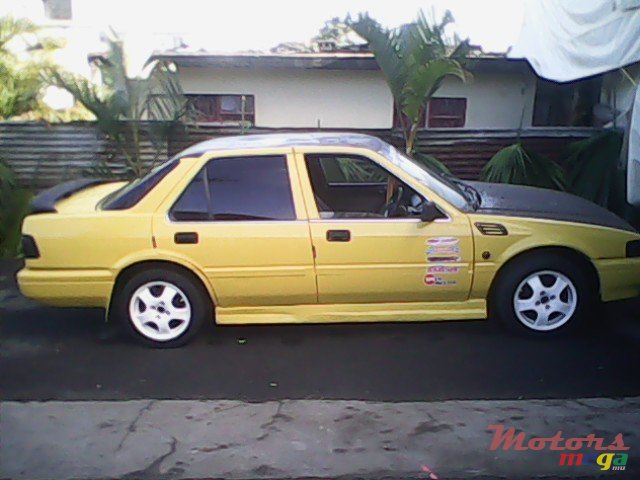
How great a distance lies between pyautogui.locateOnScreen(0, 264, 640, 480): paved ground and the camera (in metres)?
3.47

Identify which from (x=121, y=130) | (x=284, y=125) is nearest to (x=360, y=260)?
(x=121, y=130)

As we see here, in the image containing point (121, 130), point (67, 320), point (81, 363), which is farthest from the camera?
point (121, 130)

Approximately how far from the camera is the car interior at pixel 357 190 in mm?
5047

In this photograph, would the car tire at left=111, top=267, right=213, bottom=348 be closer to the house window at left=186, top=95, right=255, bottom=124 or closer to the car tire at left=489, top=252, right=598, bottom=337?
the car tire at left=489, top=252, right=598, bottom=337

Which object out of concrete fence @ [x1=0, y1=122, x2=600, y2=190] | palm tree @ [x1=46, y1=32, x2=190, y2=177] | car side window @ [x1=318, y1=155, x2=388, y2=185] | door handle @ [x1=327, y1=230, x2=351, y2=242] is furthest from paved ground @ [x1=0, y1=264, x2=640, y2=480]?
concrete fence @ [x1=0, y1=122, x2=600, y2=190]

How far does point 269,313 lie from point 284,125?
7.01m

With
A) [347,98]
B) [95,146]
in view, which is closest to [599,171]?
[347,98]

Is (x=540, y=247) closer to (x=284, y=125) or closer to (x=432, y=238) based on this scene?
(x=432, y=238)

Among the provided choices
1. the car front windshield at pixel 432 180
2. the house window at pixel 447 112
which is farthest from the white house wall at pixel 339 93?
the car front windshield at pixel 432 180

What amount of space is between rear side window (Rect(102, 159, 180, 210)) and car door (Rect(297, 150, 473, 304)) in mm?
1033

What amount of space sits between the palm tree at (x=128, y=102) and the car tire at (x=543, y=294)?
16.2ft

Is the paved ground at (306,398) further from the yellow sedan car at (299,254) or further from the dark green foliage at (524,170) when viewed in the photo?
the dark green foliage at (524,170)

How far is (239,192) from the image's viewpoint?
501 cm

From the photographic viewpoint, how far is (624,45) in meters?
7.45
